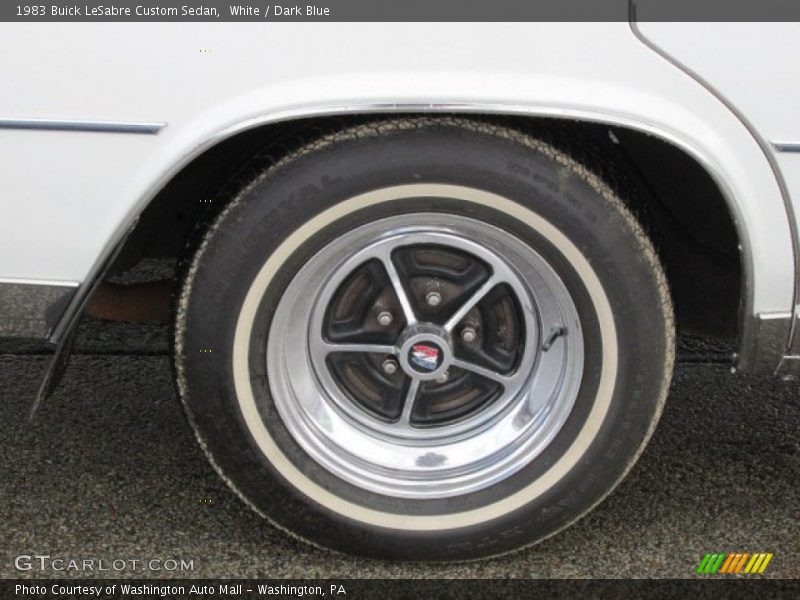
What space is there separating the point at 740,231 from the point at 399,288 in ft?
2.41

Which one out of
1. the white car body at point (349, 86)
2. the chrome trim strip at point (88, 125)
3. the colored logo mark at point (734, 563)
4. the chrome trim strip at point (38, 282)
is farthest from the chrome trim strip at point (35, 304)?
the colored logo mark at point (734, 563)

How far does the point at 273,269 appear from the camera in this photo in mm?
2215

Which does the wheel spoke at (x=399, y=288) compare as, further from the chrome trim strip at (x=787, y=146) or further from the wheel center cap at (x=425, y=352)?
the chrome trim strip at (x=787, y=146)

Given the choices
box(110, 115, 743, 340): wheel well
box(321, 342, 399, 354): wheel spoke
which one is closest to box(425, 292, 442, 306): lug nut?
box(321, 342, 399, 354): wheel spoke

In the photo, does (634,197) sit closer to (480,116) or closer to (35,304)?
(480,116)

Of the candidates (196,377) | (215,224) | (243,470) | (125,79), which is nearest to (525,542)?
(243,470)

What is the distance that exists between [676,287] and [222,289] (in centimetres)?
107

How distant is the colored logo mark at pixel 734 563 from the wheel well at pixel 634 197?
0.52 meters

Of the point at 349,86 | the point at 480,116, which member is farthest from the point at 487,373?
the point at 349,86

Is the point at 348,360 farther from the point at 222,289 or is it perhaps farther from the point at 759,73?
the point at 759,73

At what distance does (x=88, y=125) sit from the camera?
2.06 meters

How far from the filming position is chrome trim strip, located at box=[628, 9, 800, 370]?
6.66 ft

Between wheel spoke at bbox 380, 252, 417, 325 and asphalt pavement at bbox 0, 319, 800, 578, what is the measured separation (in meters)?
0.58
